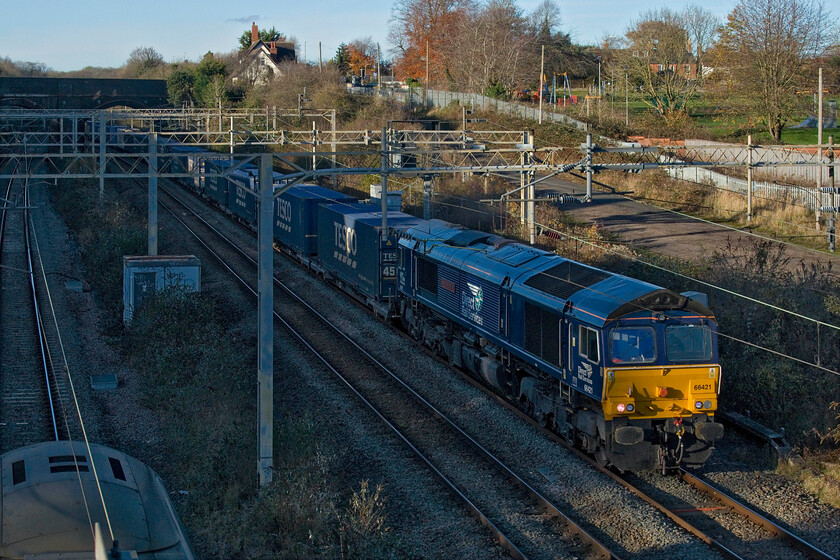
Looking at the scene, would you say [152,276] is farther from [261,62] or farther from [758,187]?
[261,62]

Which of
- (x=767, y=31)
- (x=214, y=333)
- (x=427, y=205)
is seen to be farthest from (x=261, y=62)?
(x=214, y=333)

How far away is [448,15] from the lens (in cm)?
8494

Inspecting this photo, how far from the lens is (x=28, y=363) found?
67.5ft

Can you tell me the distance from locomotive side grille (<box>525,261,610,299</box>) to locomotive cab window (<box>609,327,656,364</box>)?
4.93 ft

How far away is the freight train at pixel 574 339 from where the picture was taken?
43.1ft

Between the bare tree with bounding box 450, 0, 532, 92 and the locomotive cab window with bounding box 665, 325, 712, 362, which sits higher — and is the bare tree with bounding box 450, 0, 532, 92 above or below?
above

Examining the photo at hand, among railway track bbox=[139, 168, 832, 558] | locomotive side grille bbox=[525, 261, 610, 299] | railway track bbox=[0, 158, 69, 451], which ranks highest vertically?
locomotive side grille bbox=[525, 261, 610, 299]

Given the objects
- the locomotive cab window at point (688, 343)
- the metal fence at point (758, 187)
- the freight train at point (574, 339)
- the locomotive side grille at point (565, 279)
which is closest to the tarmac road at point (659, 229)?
the metal fence at point (758, 187)

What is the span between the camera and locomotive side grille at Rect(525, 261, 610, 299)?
48.0 ft

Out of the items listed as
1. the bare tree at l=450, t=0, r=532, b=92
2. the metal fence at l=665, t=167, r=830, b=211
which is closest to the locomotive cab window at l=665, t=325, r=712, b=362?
the metal fence at l=665, t=167, r=830, b=211

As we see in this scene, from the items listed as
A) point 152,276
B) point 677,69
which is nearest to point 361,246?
point 152,276

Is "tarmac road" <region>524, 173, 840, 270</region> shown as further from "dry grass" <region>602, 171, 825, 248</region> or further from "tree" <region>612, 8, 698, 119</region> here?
"tree" <region>612, 8, 698, 119</region>

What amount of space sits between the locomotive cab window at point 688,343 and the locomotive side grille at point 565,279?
70.8 inches

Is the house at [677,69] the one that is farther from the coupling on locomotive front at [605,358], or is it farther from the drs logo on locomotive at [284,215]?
the coupling on locomotive front at [605,358]
